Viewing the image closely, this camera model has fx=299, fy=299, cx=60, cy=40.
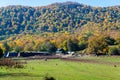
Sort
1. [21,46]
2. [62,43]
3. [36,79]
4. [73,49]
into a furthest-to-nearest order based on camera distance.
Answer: [21,46]
[62,43]
[73,49]
[36,79]

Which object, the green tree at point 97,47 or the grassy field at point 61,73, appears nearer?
the grassy field at point 61,73

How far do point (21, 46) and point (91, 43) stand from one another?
73840mm

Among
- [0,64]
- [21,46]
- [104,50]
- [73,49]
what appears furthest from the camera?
[21,46]

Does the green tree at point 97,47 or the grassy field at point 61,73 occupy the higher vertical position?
the grassy field at point 61,73

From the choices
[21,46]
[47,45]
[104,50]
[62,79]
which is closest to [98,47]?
[104,50]

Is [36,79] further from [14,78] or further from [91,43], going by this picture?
[91,43]

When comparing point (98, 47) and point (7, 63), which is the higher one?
point (7, 63)

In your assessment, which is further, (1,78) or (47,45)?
(47,45)

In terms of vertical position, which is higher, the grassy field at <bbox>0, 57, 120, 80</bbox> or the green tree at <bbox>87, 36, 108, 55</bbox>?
the grassy field at <bbox>0, 57, 120, 80</bbox>

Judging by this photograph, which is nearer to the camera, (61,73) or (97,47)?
(61,73)

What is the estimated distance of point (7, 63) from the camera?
45.3m

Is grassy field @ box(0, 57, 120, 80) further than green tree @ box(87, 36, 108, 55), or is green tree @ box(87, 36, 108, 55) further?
green tree @ box(87, 36, 108, 55)

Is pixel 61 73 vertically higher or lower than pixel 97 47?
higher

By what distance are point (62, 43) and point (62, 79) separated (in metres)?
139
